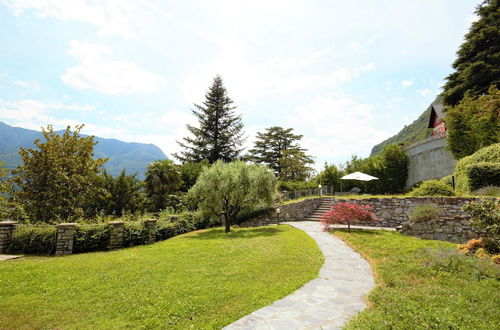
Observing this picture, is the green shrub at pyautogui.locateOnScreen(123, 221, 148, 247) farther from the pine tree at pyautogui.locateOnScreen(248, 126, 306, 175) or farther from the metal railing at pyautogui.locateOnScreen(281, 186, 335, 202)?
the pine tree at pyautogui.locateOnScreen(248, 126, 306, 175)

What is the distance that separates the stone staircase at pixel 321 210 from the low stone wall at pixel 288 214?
1.49 ft

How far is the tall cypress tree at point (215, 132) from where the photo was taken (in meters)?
33.3

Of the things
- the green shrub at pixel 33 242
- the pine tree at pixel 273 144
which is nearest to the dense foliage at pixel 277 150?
the pine tree at pixel 273 144

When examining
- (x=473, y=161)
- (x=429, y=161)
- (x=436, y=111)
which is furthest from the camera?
(x=436, y=111)

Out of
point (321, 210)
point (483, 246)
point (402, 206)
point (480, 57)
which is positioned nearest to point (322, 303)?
point (483, 246)

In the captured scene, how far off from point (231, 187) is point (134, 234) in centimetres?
565

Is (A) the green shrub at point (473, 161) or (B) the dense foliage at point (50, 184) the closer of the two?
(A) the green shrub at point (473, 161)

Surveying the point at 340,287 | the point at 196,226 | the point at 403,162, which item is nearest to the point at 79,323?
the point at 340,287

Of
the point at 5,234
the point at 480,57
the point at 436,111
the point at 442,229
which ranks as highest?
the point at 480,57

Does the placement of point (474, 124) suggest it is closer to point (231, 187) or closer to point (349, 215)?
point (349, 215)

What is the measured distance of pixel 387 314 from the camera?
3.93m

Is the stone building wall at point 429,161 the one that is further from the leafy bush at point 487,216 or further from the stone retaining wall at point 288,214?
the leafy bush at point 487,216

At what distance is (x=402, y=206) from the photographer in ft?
47.6

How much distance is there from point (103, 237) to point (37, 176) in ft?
26.6
